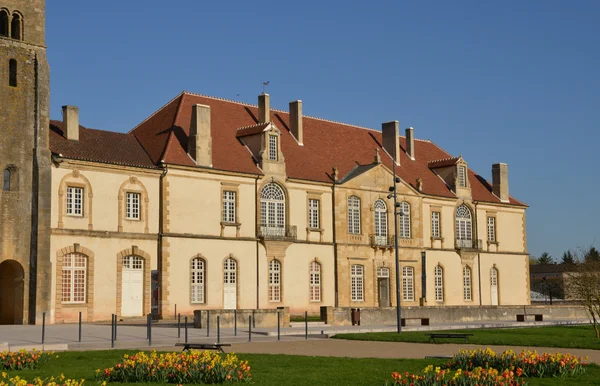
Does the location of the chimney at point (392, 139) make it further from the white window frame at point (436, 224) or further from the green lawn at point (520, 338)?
the green lawn at point (520, 338)

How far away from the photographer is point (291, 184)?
51.2 m

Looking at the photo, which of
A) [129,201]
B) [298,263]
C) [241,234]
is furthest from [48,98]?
[298,263]

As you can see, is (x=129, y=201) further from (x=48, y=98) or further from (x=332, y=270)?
(x=332, y=270)

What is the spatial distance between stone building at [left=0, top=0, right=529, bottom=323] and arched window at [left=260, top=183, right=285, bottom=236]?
9cm

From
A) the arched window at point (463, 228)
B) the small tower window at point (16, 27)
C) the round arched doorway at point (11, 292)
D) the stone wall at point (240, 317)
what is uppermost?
the small tower window at point (16, 27)

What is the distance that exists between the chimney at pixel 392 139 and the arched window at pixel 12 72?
2784 cm

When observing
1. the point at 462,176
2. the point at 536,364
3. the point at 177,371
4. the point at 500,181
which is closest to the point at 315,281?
the point at 462,176

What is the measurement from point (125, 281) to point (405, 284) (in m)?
20.4

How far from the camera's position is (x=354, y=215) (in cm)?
5466

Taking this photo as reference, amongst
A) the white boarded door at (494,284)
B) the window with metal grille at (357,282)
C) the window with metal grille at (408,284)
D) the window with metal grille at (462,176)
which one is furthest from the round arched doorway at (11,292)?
the white boarded door at (494,284)

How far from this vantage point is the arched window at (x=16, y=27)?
41.5m

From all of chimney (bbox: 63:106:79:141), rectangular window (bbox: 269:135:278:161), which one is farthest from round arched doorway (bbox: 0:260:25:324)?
rectangular window (bbox: 269:135:278:161)

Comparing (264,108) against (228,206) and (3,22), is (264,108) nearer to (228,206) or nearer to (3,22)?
(228,206)

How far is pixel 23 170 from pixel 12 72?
15.3 ft
